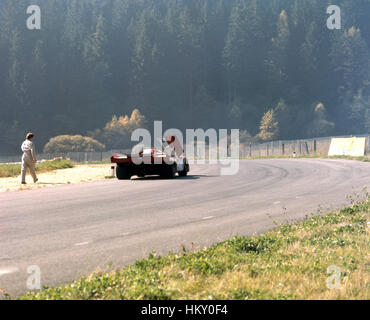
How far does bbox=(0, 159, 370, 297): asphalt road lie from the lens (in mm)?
7145

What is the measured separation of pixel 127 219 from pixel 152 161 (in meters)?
9.45

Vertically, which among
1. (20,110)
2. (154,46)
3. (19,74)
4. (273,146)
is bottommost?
(273,146)

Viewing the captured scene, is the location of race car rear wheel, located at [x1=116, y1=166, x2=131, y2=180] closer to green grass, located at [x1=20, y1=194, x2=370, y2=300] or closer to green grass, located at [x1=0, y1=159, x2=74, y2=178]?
green grass, located at [x1=0, y1=159, x2=74, y2=178]

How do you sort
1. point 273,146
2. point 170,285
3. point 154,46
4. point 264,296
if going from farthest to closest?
point 154,46 < point 273,146 < point 170,285 < point 264,296

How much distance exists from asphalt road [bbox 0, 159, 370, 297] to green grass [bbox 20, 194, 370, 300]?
77 centimetres

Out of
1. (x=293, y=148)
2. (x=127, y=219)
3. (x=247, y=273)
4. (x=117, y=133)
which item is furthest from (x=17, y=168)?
(x=117, y=133)

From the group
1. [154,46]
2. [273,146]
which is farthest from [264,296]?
[154,46]

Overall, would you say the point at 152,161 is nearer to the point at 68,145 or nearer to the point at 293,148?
the point at 293,148

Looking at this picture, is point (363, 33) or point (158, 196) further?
point (363, 33)

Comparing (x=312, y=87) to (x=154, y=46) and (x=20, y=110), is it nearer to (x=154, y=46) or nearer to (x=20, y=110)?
(x=154, y=46)

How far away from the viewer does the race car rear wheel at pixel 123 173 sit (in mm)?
21422

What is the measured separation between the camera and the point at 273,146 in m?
64.9

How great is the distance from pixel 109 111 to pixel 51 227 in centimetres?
9011

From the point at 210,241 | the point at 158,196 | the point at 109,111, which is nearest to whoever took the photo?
the point at 210,241
